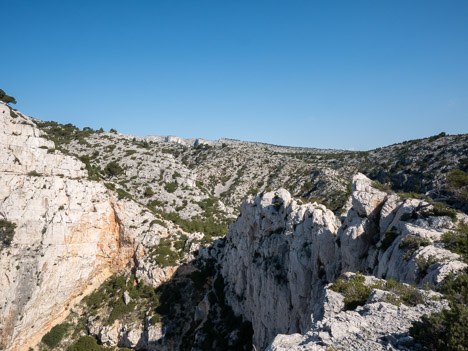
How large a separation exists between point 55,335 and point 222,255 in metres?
24.3

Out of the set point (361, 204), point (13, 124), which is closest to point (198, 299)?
point (361, 204)

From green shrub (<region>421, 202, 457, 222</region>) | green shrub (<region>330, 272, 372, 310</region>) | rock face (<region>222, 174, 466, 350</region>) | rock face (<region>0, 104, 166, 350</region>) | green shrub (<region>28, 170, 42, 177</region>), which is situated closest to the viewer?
green shrub (<region>330, 272, 372, 310</region>)

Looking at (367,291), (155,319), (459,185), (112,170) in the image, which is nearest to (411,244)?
(367,291)

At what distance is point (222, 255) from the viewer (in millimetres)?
38094

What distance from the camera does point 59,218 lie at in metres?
39.2

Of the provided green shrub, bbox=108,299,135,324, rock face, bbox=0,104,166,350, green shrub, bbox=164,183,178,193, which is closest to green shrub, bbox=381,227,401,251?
green shrub, bbox=108,299,135,324

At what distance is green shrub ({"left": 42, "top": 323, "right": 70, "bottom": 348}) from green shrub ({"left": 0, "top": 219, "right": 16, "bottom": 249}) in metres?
13.0

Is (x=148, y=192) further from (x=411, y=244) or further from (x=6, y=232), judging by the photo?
(x=411, y=244)

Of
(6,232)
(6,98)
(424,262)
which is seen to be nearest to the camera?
(424,262)

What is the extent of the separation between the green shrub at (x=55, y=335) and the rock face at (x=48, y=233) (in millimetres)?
904

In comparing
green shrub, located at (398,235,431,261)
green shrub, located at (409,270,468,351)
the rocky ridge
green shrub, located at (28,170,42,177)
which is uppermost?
green shrub, located at (28,170,42,177)

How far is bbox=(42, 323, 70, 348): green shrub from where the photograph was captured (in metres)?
35.1

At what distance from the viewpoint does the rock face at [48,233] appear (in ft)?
116

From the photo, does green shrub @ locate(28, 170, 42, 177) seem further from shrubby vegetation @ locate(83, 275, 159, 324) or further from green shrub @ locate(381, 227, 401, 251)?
green shrub @ locate(381, 227, 401, 251)
